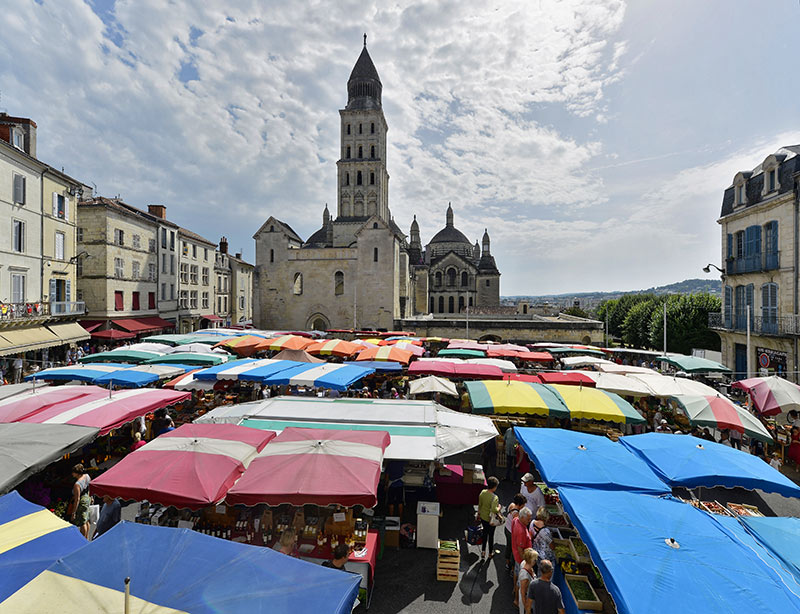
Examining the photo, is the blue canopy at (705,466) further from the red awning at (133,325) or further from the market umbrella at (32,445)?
the red awning at (133,325)

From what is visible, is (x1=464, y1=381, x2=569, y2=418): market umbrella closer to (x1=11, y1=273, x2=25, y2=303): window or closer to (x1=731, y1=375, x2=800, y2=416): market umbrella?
(x1=731, y1=375, x2=800, y2=416): market umbrella

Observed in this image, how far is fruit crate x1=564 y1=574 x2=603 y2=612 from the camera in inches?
181

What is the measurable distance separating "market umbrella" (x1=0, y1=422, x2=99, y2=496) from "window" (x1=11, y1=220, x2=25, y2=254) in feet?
58.8

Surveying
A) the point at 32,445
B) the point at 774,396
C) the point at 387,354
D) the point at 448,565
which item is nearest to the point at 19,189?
the point at 32,445

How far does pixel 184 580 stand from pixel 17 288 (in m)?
23.9

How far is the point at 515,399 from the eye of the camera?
930cm

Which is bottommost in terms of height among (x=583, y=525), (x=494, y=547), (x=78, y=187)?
(x=494, y=547)

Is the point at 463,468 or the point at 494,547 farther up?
the point at 463,468

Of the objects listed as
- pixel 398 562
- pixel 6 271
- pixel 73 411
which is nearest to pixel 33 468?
pixel 73 411

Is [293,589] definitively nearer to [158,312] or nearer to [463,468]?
[463,468]

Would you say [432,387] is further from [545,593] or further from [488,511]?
[545,593]

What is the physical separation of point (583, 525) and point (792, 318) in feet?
62.4

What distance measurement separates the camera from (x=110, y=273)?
83.9 ft

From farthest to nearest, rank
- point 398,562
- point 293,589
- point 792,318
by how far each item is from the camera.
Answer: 1. point 792,318
2. point 398,562
3. point 293,589
